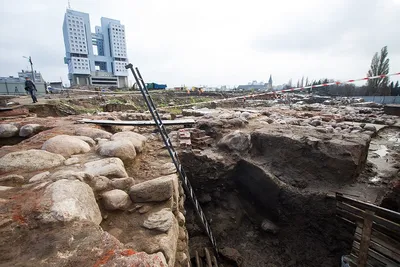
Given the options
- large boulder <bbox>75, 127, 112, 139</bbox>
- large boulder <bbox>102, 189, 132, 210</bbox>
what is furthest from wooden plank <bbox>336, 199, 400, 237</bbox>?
large boulder <bbox>75, 127, 112, 139</bbox>

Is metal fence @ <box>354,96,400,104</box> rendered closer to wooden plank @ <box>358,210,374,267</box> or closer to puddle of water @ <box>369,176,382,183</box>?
puddle of water @ <box>369,176,382,183</box>

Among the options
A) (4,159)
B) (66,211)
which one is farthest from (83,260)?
(4,159)

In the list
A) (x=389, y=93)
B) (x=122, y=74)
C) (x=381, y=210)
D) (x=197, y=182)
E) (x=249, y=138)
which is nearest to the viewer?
(x=381, y=210)

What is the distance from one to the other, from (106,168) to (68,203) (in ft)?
2.42

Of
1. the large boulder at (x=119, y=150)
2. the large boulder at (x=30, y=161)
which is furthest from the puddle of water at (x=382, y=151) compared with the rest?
the large boulder at (x=30, y=161)

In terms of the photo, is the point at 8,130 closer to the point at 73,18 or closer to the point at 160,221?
the point at 160,221

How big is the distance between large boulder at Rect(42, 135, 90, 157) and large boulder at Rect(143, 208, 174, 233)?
1630mm

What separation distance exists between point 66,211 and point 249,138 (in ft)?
11.2

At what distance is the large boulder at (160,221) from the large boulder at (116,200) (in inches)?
11.2

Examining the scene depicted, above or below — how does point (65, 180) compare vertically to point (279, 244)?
above

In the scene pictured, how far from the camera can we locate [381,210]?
2305mm

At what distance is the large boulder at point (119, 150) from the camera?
259 cm

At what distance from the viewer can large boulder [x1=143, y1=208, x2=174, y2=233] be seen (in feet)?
5.34

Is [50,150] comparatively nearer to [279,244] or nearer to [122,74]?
[279,244]
